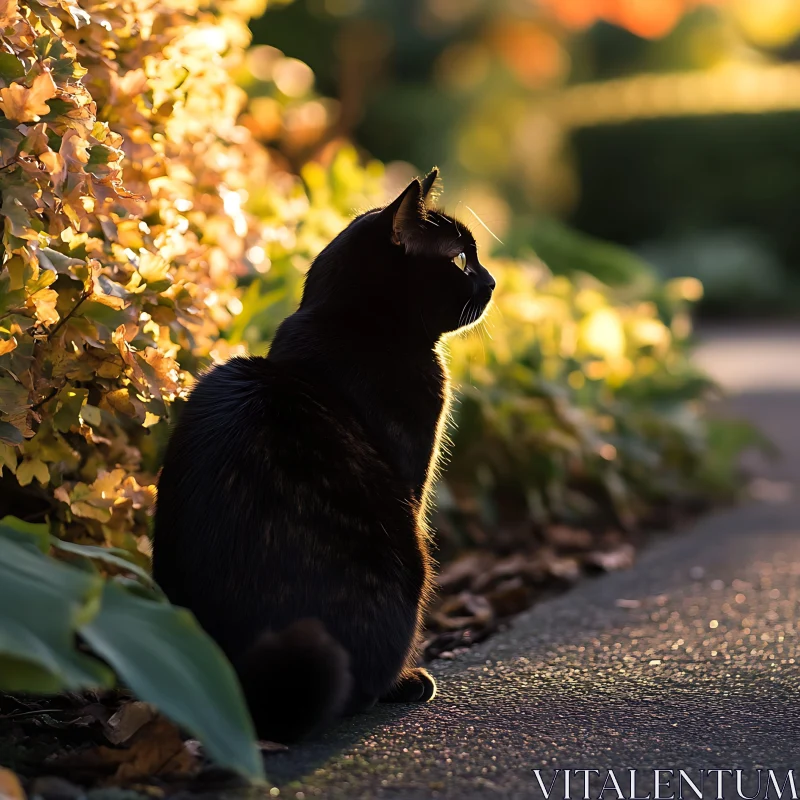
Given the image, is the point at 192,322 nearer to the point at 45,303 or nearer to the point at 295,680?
the point at 45,303

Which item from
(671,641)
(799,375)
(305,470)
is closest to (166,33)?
(305,470)

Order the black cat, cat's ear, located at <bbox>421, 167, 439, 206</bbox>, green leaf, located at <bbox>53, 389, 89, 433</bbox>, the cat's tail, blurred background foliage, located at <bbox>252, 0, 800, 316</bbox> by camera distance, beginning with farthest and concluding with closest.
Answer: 1. blurred background foliage, located at <bbox>252, 0, 800, 316</bbox>
2. cat's ear, located at <bbox>421, 167, 439, 206</bbox>
3. green leaf, located at <bbox>53, 389, 89, 433</bbox>
4. the black cat
5. the cat's tail

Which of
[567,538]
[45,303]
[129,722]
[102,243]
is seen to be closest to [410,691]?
[129,722]

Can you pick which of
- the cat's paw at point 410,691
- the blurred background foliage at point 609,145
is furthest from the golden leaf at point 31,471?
the blurred background foliage at point 609,145

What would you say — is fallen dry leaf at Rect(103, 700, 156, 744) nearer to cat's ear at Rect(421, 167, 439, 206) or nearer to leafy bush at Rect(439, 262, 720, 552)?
cat's ear at Rect(421, 167, 439, 206)

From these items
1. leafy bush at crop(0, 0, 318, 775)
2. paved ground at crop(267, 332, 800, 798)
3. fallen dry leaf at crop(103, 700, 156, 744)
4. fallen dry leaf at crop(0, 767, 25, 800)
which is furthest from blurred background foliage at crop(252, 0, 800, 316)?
fallen dry leaf at crop(0, 767, 25, 800)

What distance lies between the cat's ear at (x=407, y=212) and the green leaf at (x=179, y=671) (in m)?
1.09

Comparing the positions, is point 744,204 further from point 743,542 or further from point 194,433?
point 194,433

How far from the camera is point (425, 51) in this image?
20.0 meters

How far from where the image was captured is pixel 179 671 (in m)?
1.82

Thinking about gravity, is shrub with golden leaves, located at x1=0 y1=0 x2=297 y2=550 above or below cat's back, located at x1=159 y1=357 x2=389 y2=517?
above

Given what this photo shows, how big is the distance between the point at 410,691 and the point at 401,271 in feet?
2.96

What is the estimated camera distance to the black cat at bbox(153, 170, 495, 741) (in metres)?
2.28

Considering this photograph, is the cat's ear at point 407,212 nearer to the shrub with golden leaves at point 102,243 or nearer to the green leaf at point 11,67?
the shrub with golden leaves at point 102,243
